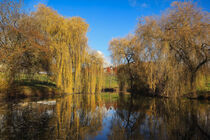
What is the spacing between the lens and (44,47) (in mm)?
15953

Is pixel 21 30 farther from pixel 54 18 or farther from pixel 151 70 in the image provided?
pixel 151 70

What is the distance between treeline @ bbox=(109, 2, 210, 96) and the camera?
14023mm

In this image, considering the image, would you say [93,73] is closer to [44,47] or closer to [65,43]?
[65,43]

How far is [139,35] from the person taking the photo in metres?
17.6

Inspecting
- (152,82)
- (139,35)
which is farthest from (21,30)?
(152,82)

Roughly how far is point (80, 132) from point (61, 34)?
48.0 ft

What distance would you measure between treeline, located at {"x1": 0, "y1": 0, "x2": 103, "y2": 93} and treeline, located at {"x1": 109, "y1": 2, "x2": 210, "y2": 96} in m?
7.45

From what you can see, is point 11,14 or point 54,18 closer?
point 11,14

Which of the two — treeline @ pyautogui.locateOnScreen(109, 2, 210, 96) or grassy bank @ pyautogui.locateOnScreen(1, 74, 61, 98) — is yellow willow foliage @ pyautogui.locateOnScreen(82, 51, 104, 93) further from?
treeline @ pyautogui.locateOnScreen(109, 2, 210, 96)

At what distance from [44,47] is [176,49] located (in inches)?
506

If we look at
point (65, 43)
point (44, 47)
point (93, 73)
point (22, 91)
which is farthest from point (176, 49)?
point (22, 91)

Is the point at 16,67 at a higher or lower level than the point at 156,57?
lower

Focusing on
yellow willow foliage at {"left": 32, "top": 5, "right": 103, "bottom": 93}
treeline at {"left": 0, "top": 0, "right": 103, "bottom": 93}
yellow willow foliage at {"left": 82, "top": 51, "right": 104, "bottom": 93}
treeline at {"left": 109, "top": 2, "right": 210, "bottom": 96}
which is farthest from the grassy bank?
treeline at {"left": 109, "top": 2, "right": 210, "bottom": 96}

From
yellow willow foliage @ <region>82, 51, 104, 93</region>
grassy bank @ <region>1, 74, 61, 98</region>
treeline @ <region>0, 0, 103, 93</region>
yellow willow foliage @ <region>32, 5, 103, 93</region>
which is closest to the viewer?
treeline @ <region>0, 0, 103, 93</region>
